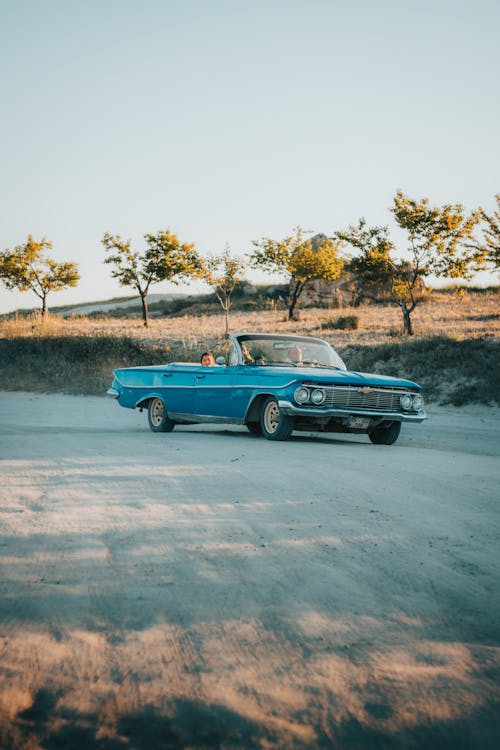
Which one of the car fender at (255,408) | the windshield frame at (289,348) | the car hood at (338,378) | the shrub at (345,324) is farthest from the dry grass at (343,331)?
the car fender at (255,408)

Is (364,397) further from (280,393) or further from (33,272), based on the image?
(33,272)

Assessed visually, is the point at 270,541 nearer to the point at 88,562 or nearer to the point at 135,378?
the point at 88,562

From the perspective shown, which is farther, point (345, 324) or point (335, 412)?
point (345, 324)

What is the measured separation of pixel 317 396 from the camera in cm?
938

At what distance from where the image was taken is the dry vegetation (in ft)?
58.7

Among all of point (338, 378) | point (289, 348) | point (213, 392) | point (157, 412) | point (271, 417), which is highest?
point (289, 348)

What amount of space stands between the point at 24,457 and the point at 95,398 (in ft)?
37.9

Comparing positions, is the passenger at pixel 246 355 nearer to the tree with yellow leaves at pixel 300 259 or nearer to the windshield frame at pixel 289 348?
the windshield frame at pixel 289 348

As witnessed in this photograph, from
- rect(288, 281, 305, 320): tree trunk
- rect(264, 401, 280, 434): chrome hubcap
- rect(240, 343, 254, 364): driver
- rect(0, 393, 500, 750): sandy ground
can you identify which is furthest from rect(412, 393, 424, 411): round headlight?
rect(288, 281, 305, 320): tree trunk

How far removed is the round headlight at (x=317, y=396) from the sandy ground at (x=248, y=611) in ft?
9.21

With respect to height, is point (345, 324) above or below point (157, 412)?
above

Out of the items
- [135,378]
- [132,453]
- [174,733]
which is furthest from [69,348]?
[174,733]

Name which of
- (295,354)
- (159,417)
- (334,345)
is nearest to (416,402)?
(295,354)

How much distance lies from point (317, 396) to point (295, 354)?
1662mm
